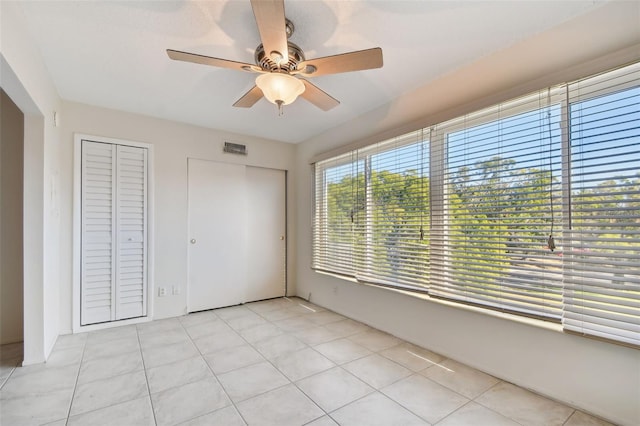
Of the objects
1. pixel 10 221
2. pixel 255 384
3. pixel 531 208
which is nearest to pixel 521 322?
pixel 531 208

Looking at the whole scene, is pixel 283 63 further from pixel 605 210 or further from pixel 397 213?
pixel 605 210

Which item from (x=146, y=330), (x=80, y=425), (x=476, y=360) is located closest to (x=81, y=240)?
(x=146, y=330)

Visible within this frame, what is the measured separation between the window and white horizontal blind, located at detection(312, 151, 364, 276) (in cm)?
44

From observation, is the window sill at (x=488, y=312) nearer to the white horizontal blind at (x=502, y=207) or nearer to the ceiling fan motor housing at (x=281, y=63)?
the white horizontal blind at (x=502, y=207)

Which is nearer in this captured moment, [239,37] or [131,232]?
[239,37]

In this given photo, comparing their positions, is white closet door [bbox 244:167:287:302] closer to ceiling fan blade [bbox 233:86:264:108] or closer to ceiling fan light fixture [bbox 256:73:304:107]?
ceiling fan blade [bbox 233:86:264:108]

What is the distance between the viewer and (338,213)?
374 cm

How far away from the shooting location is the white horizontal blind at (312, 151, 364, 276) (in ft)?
11.3

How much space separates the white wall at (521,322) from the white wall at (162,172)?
224cm

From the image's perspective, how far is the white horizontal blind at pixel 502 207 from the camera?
1.90m

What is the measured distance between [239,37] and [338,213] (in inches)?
90.3

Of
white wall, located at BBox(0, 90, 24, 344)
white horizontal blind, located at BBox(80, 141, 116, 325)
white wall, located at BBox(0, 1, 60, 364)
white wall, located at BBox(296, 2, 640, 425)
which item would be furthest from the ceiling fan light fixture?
white wall, located at BBox(0, 90, 24, 344)

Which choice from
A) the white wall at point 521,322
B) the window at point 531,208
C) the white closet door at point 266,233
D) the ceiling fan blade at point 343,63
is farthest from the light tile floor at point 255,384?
the ceiling fan blade at point 343,63

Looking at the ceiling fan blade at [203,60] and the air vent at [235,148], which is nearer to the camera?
the ceiling fan blade at [203,60]
